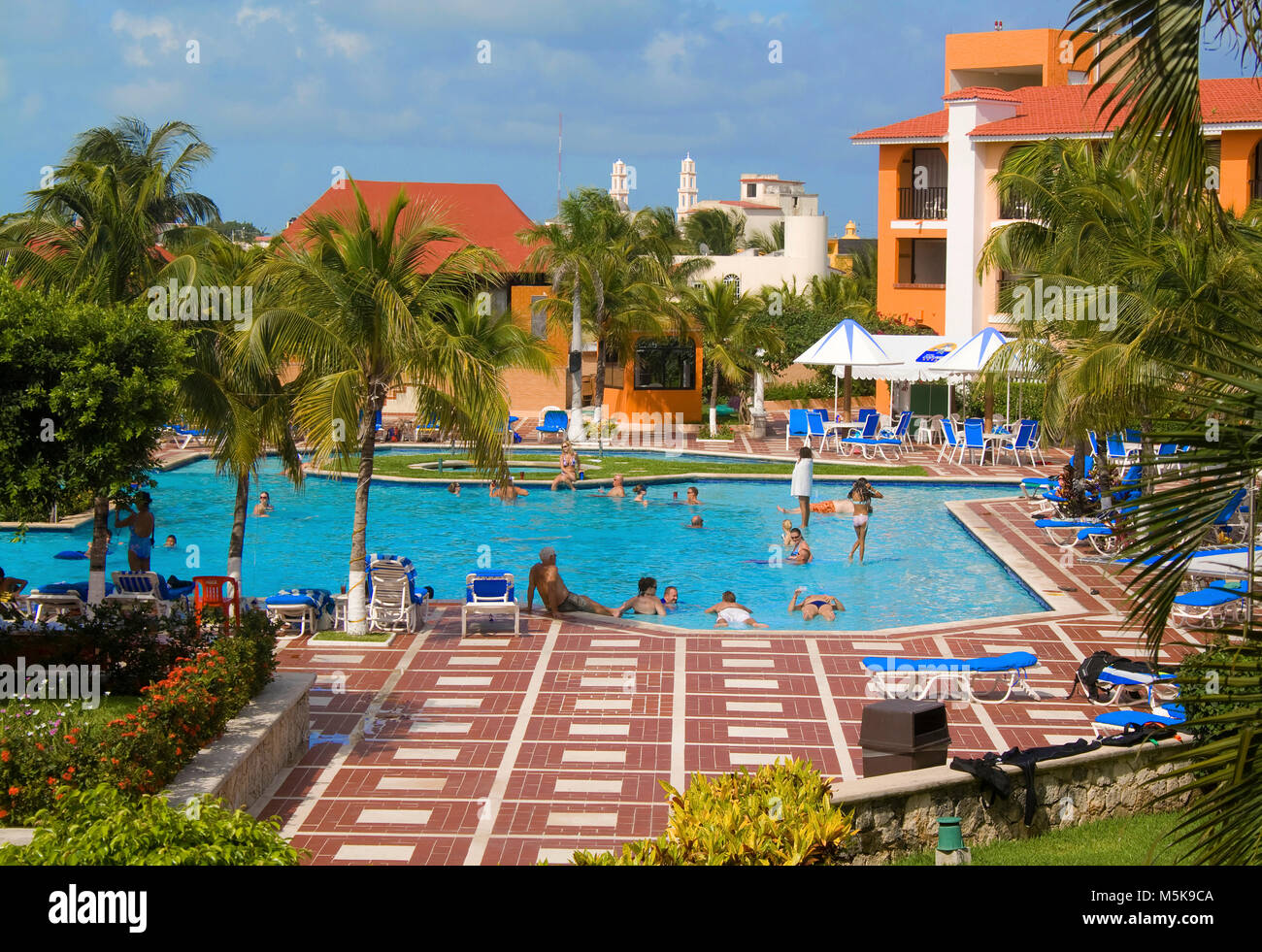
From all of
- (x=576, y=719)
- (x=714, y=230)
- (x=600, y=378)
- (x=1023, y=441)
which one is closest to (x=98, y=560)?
(x=576, y=719)

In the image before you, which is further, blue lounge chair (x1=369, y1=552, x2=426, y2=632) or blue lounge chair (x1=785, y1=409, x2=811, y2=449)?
blue lounge chair (x1=785, y1=409, x2=811, y2=449)

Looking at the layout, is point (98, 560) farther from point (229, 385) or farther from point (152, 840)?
point (152, 840)

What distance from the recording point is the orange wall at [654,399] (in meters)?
36.2

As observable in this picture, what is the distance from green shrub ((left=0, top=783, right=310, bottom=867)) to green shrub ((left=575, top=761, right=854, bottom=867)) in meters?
1.59

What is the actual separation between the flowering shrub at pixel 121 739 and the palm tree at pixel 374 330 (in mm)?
3854

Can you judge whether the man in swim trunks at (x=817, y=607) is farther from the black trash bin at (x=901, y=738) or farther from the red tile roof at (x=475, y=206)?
the red tile roof at (x=475, y=206)

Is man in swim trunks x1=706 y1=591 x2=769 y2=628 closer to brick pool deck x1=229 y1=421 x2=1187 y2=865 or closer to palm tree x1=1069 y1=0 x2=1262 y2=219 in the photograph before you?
brick pool deck x1=229 y1=421 x2=1187 y2=865

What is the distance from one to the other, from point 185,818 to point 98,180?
9.73 m

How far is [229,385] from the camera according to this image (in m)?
13.8

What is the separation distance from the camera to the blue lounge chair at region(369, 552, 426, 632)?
1382 cm

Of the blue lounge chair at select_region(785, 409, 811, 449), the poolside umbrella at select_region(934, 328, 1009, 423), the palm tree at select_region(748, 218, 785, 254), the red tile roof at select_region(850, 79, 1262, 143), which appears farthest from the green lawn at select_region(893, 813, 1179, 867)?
the palm tree at select_region(748, 218, 785, 254)

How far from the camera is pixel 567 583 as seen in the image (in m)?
18.7

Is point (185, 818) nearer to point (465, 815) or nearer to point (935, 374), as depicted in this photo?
point (465, 815)
